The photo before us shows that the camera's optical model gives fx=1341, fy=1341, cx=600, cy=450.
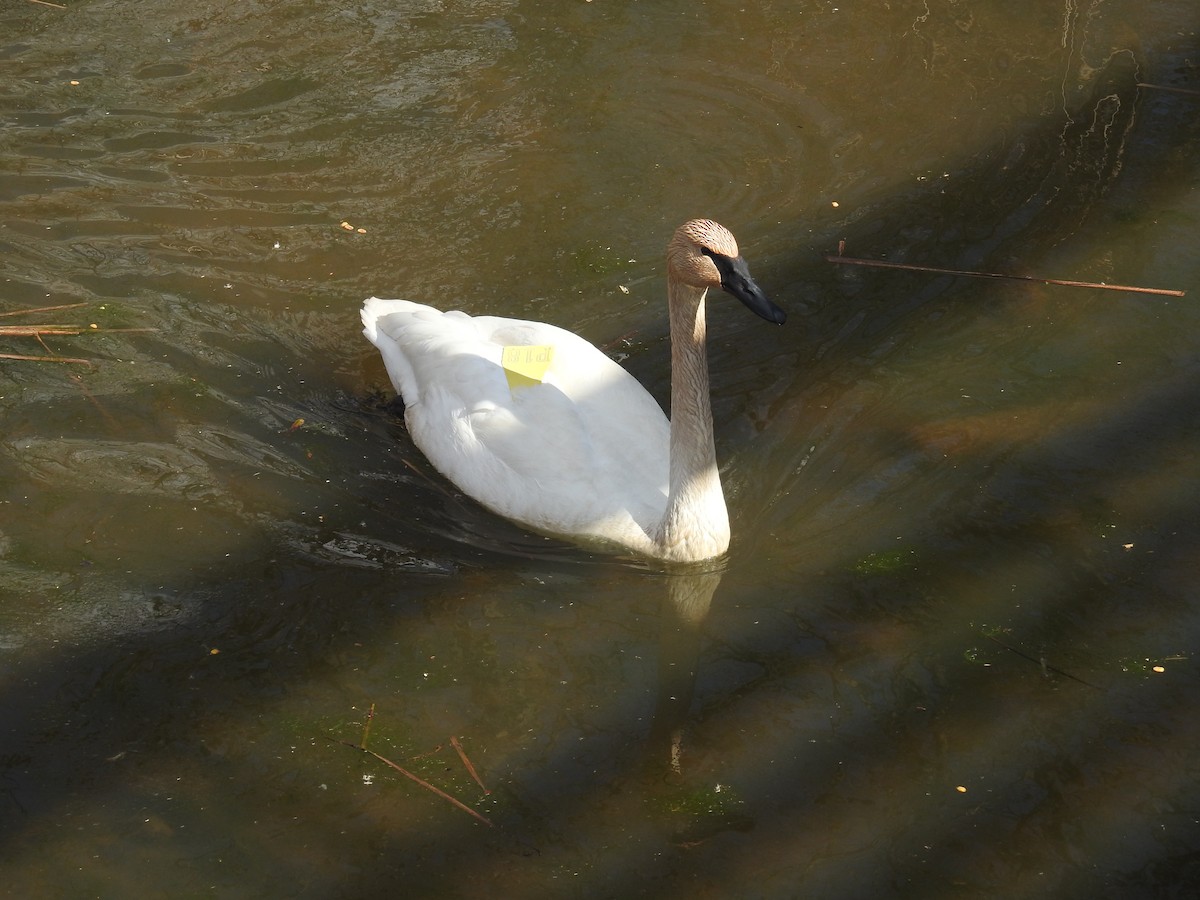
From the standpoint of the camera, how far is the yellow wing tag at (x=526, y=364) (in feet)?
18.3

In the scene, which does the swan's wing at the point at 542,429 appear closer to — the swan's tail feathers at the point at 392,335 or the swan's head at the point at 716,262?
the swan's tail feathers at the point at 392,335

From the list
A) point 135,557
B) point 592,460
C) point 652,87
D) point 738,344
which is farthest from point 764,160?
point 135,557

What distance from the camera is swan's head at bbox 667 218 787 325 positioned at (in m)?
4.75

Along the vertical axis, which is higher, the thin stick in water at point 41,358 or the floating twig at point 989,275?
the thin stick in water at point 41,358

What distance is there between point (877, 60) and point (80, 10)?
5.33 metres

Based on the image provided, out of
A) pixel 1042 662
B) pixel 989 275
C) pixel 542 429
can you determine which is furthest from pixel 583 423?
pixel 989 275

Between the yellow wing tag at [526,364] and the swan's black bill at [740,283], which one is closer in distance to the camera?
the swan's black bill at [740,283]

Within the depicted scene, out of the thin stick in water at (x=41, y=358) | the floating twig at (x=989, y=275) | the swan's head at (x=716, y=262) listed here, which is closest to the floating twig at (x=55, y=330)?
the thin stick in water at (x=41, y=358)

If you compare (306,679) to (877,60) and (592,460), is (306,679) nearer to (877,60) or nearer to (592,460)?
(592,460)

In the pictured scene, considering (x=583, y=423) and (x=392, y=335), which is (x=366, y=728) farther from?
(x=392, y=335)

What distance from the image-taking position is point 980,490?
5473mm

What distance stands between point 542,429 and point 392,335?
118 centimetres

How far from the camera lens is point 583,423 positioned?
545 cm

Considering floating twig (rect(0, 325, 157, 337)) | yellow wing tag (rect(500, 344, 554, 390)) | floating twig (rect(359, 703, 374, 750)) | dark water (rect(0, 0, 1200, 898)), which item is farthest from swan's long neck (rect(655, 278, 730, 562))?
floating twig (rect(0, 325, 157, 337))
